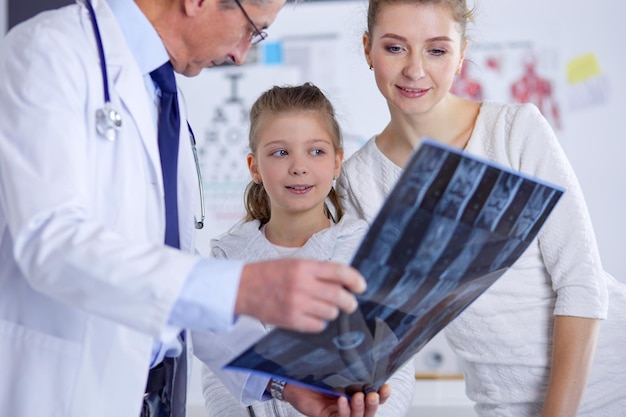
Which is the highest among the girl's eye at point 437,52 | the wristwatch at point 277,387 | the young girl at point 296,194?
the girl's eye at point 437,52

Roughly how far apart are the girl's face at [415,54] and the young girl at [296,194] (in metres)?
0.22

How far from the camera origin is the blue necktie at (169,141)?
123cm

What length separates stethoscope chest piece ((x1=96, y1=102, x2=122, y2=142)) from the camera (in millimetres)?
1054

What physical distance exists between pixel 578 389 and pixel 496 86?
221cm

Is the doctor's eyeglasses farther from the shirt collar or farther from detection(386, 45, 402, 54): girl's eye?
detection(386, 45, 402, 54): girl's eye

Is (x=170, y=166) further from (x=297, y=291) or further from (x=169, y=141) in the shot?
(x=297, y=291)

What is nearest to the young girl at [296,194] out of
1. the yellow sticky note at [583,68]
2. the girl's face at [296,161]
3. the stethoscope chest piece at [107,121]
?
the girl's face at [296,161]

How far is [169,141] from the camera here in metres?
1.27

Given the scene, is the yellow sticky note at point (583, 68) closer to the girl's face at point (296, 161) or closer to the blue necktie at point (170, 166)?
the girl's face at point (296, 161)

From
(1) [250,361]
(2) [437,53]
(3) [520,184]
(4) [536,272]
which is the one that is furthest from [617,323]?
(1) [250,361]

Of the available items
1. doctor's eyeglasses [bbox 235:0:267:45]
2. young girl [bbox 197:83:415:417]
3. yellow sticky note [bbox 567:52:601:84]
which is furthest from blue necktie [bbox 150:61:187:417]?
yellow sticky note [bbox 567:52:601:84]

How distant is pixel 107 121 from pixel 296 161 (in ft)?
2.26

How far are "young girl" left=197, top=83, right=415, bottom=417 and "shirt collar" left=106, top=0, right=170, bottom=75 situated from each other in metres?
0.53

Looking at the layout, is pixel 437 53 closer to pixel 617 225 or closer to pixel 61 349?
pixel 61 349
